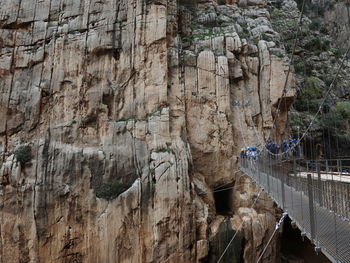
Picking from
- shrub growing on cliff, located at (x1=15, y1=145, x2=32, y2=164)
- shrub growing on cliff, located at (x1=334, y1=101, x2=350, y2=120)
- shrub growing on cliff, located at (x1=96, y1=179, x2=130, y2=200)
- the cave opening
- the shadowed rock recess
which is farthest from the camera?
shrub growing on cliff, located at (x1=334, y1=101, x2=350, y2=120)

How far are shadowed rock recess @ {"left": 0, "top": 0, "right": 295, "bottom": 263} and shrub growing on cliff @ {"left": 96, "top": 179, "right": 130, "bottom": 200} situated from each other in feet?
0.11

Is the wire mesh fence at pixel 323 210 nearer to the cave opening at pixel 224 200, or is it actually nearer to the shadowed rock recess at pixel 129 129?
the shadowed rock recess at pixel 129 129

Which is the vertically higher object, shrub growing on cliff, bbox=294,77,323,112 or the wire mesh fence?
shrub growing on cliff, bbox=294,77,323,112

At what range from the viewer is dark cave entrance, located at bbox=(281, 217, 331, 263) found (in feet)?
40.2

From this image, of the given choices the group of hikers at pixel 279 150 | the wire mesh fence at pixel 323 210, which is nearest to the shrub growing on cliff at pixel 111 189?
the group of hikers at pixel 279 150

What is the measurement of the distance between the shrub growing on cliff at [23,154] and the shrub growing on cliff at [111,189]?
260cm

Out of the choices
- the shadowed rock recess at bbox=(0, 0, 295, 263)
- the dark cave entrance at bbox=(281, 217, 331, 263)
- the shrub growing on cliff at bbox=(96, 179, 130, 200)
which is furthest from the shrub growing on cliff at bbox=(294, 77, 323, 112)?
the shrub growing on cliff at bbox=(96, 179, 130, 200)

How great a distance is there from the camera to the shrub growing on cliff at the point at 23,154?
10.1 meters

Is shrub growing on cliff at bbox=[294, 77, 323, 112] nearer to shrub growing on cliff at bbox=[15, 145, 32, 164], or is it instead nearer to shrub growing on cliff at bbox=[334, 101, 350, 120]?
shrub growing on cliff at bbox=[334, 101, 350, 120]

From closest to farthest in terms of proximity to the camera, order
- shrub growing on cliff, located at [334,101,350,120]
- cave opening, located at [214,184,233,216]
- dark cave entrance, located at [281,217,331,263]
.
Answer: cave opening, located at [214,184,233,216], dark cave entrance, located at [281,217,331,263], shrub growing on cliff, located at [334,101,350,120]

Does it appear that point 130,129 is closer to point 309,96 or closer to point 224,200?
point 224,200

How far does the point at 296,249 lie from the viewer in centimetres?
1314

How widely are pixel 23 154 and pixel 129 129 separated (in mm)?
3515

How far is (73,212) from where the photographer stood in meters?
9.63
